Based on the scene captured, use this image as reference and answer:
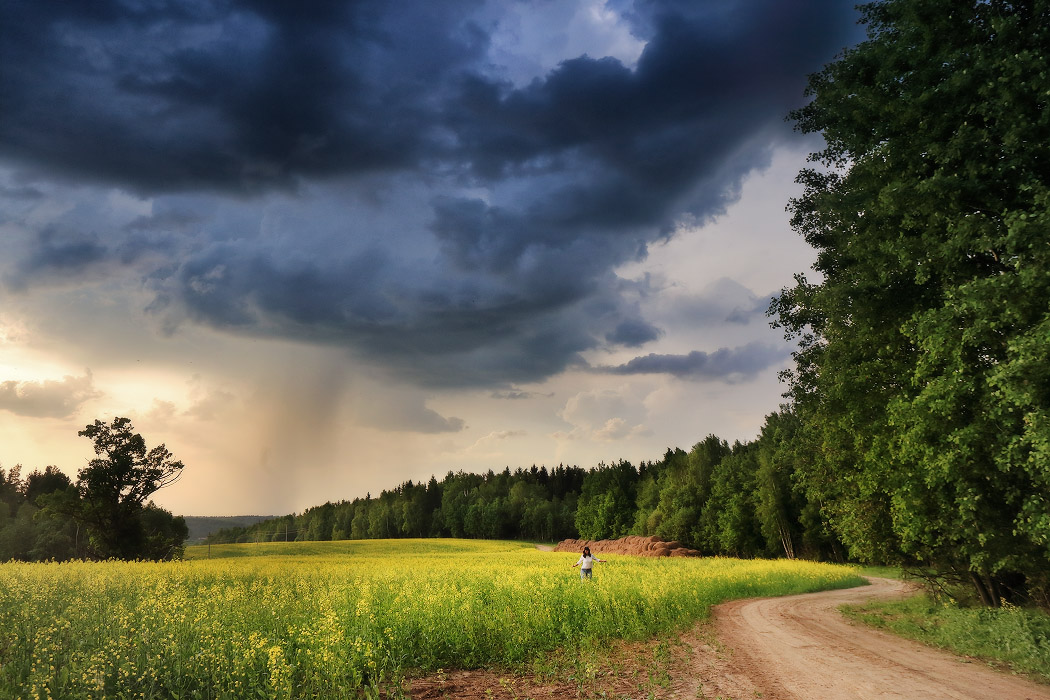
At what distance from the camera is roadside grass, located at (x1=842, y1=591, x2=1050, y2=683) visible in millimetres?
12164

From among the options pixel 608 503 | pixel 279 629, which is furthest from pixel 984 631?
pixel 608 503

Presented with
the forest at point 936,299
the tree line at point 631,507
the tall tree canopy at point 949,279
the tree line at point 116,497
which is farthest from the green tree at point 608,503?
the tall tree canopy at point 949,279

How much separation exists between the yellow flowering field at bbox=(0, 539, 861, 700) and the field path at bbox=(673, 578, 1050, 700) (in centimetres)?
234

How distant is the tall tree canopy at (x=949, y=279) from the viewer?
12.0 m

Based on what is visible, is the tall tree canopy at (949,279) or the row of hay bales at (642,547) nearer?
the tall tree canopy at (949,279)

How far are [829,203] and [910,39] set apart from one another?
181 inches

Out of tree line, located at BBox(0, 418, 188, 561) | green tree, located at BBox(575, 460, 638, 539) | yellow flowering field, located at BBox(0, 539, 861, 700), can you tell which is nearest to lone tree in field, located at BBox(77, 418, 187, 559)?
tree line, located at BBox(0, 418, 188, 561)

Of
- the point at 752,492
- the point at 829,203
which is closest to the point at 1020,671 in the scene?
the point at 829,203

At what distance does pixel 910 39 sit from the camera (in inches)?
610

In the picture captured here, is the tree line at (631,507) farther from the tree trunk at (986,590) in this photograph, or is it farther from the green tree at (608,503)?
the tree trunk at (986,590)

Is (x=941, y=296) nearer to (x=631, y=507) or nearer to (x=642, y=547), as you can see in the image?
(x=642, y=547)

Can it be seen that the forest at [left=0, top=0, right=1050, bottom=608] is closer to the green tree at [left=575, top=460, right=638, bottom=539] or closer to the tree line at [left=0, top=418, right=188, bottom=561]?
the tree line at [left=0, top=418, right=188, bottom=561]

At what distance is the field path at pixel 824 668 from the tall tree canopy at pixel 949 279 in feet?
10.4

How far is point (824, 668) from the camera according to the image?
38.0 feet
